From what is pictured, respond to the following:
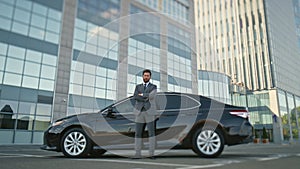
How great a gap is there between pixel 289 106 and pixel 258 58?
978cm

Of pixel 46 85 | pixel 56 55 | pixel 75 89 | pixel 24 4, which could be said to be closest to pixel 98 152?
pixel 75 89

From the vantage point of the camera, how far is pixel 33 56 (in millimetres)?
19578

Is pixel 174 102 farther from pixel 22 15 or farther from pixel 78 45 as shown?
pixel 78 45

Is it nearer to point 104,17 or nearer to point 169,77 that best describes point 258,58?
point 104,17

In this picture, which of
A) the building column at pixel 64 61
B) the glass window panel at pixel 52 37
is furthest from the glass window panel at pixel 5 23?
the building column at pixel 64 61

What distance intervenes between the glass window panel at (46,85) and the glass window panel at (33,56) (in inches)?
65.0

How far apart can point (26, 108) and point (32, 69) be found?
9.84ft

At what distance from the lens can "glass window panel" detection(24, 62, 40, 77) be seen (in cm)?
1912

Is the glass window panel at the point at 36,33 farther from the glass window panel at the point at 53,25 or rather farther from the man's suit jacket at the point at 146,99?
the man's suit jacket at the point at 146,99

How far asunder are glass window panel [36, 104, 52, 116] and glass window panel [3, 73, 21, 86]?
7.43 feet

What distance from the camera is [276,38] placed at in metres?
45.0

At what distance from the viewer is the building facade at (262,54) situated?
1599 inches

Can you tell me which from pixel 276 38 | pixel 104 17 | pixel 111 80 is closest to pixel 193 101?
pixel 111 80

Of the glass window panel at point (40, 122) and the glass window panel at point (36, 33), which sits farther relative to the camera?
the glass window panel at point (36, 33)
